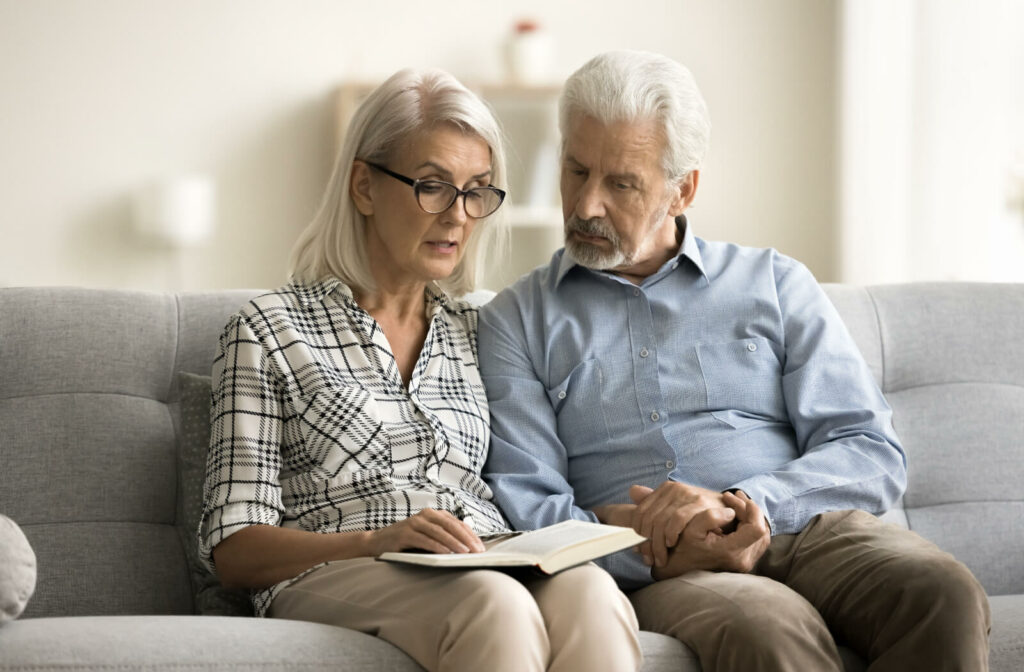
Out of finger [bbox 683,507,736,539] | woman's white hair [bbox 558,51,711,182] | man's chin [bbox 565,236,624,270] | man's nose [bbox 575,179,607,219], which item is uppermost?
woman's white hair [bbox 558,51,711,182]

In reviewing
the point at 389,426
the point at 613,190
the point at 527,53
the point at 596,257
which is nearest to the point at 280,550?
the point at 389,426

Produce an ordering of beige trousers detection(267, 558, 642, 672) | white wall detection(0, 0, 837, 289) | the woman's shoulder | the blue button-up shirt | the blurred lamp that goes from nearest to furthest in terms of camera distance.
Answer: beige trousers detection(267, 558, 642, 672) < the woman's shoulder < the blue button-up shirt < the blurred lamp < white wall detection(0, 0, 837, 289)

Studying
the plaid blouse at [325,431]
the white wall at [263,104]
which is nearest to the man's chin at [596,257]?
the plaid blouse at [325,431]

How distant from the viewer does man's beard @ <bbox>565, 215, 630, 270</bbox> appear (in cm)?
205

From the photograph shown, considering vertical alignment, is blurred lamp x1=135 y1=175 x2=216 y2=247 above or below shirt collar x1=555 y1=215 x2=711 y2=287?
below

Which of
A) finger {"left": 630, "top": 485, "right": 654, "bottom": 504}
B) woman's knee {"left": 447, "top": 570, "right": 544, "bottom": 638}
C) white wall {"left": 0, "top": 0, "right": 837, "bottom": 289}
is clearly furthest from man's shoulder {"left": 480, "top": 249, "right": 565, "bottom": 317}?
white wall {"left": 0, "top": 0, "right": 837, "bottom": 289}

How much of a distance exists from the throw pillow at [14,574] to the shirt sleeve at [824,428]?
102 centimetres

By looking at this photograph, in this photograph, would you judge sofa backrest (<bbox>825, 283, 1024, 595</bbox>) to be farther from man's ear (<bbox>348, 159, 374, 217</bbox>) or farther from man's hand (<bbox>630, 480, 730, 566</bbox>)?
man's ear (<bbox>348, 159, 374, 217</bbox>)

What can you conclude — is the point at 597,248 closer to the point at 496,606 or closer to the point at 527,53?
the point at 496,606

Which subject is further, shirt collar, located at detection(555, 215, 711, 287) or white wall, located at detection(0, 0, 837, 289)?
white wall, located at detection(0, 0, 837, 289)

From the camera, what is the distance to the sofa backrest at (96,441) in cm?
185

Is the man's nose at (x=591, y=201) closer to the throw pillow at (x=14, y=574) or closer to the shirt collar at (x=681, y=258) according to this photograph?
the shirt collar at (x=681, y=258)

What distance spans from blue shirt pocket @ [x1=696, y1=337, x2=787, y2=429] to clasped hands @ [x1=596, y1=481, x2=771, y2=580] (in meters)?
0.24

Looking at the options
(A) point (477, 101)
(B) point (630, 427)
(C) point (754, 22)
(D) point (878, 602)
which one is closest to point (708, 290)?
(B) point (630, 427)
